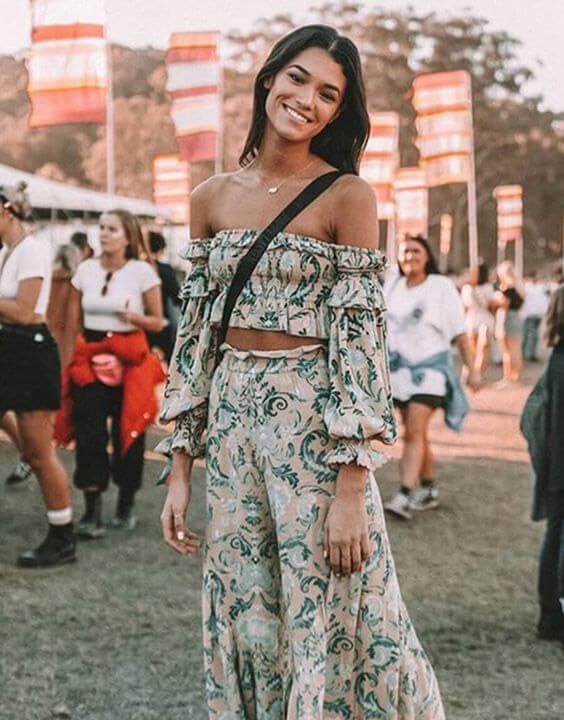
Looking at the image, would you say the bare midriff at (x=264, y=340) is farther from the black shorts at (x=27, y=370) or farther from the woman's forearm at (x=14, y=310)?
the black shorts at (x=27, y=370)

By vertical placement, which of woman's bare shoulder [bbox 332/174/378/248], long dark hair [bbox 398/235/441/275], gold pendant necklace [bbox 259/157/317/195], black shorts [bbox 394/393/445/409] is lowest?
black shorts [bbox 394/393/445/409]

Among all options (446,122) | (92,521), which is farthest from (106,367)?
(446,122)

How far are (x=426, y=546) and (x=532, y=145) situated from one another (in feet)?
155

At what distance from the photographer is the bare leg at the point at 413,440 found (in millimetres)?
6957

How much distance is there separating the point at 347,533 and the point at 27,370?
3329mm

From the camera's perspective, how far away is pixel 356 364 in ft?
7.63

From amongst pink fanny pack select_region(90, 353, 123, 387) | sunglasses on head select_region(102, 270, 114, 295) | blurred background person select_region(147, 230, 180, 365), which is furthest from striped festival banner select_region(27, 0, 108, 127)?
pink fanny pack select_region(90, 353, 123, 387)

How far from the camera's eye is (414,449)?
6.99 meters

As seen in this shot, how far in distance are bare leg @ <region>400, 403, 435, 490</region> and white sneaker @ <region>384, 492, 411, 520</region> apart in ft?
0.26

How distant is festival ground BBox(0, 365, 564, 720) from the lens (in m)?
3.83

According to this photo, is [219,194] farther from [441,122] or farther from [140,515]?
[441,122]

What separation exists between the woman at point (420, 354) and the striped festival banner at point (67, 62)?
4.61 m

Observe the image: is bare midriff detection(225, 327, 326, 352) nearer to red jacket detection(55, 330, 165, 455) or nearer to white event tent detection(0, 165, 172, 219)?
red jacket detection(55, 330, 165, 455)

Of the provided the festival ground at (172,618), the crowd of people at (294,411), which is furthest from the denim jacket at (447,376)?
the crowd of people at (294,411)
